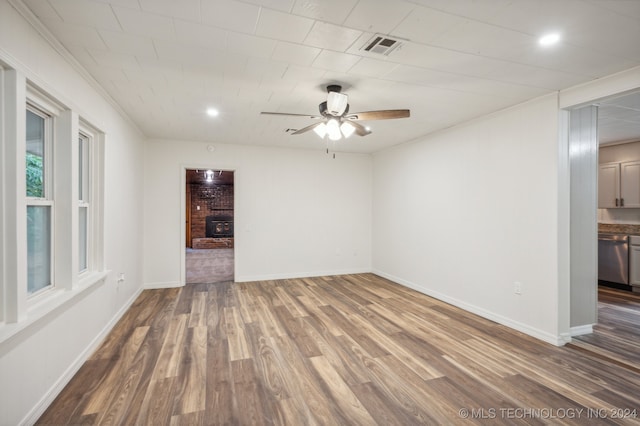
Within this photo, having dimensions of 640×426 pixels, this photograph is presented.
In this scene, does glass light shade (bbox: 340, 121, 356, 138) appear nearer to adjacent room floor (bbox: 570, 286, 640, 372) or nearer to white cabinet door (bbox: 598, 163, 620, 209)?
adjacent room floor (bbox: 570, 286, 640, 372)

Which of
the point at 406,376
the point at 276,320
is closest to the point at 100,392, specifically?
the point at 276,320

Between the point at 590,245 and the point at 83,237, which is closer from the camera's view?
the point at 83,237

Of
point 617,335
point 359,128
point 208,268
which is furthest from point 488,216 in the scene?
point 208,268

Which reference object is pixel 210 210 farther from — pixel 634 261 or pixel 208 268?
pixel 634 261

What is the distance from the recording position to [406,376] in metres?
2.35

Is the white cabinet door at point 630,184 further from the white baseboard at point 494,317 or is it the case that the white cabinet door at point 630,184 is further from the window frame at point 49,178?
the window frame at point 49,178

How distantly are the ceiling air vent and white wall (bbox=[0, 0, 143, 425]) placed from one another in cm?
210

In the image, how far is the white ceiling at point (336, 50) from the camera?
1.75 m

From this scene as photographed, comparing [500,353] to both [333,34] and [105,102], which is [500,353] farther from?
[105,102]

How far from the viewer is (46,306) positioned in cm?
194

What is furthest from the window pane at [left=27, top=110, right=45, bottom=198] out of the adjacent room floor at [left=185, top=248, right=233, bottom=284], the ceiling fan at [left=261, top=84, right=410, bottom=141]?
the adjacent room floor at [left=185, top=248, right=233, bottom=284]

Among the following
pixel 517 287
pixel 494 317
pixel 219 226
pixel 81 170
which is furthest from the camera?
pixel 219 226

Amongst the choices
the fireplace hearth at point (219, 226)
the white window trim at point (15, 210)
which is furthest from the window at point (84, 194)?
the fireplace hearth at point (219, 226)

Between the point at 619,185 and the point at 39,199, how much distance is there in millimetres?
7637
